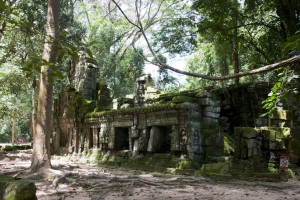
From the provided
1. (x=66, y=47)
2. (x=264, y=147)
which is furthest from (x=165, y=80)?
(x=66, y=47)

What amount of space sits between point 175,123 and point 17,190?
785cm

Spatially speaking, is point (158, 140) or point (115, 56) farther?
point (115, 56)

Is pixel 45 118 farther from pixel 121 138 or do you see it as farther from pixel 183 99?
pixel 121 138

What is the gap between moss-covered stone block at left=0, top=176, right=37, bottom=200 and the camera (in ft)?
17.8

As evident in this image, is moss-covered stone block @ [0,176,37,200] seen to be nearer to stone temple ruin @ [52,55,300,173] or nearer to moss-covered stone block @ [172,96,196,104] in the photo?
stone temple ruin @ [52,55,300,173]

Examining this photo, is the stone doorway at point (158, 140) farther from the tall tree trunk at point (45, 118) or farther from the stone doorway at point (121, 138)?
the tall tree trunk at point (45, 118)

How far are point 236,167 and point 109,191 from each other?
16.0 ft

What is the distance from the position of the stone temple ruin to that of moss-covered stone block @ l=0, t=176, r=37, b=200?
23.8 feet

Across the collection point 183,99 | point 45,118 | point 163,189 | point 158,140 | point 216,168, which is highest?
point 183,99

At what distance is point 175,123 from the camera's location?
12586 millimetres

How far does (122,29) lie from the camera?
32.7 meters

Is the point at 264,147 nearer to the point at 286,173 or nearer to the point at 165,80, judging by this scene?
the point at 286,173

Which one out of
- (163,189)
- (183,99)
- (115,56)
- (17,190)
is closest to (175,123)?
(183,99)

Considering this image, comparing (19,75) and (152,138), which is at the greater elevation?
(19,75)
